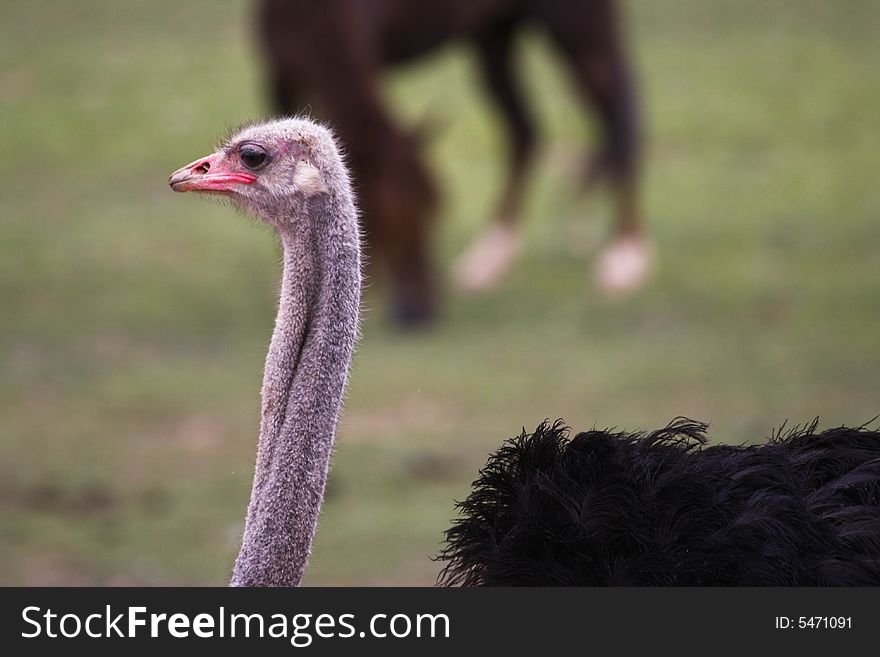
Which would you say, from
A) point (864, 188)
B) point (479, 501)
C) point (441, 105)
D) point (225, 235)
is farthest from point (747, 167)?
point (479, 501)

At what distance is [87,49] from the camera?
1706 centimetres

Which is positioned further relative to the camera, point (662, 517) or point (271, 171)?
point (271, 171)

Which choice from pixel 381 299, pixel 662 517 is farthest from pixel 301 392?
pixel 381 299

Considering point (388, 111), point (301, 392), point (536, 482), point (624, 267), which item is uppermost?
point (388, 111)

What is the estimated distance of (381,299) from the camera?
1230cm

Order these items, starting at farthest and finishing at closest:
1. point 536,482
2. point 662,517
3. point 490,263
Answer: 1. point 490,263
2. point 536,482
3. point 662,517

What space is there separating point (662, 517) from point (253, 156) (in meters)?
1.20

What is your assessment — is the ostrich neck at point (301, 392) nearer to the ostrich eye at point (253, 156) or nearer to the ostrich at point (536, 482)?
the ostrich at point (536, 482)

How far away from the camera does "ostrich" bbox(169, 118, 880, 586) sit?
3812 mm

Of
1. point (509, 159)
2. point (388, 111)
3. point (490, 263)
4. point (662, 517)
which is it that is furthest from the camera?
point (509, 159)

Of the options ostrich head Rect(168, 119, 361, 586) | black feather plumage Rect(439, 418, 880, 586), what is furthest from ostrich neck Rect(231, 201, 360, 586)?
black feather plumage Rect(439, 418, 880, 586)

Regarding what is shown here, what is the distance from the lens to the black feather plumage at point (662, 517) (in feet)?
12.4

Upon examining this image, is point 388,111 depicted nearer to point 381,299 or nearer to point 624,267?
point 381,299

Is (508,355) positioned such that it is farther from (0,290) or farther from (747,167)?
(747,167)
